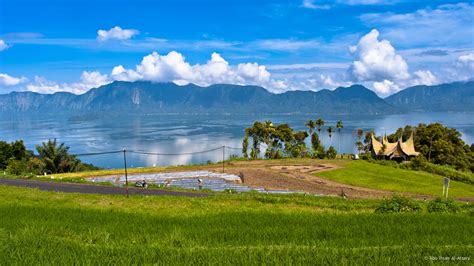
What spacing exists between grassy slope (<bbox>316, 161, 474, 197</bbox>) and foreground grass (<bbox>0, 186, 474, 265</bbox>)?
28499 mm

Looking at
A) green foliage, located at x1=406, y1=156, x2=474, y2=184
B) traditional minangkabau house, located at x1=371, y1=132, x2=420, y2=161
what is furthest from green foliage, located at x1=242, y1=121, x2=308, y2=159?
green foliage, located at x1=406, y1=156, x2=474, y2=184

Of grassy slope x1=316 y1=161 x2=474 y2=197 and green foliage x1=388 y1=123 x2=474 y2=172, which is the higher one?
green foliage x1=388 y1=123 x2=474 y2=172

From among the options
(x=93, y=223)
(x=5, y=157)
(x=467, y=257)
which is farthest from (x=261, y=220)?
(x=5, y=157)

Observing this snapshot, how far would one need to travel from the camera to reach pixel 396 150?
63.9 m

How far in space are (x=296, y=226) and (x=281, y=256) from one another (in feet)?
10.8

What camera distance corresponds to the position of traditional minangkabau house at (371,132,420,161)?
62.5 meters

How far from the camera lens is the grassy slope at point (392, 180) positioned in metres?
35.7

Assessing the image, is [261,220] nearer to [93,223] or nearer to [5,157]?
[93,223]

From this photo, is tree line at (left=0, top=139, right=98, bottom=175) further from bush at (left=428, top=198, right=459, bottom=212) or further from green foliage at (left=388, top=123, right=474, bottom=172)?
green foliage at (left=388, top=123, right=474, bottom=172)

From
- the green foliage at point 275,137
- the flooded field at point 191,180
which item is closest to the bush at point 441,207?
the flooded field at point 191,180

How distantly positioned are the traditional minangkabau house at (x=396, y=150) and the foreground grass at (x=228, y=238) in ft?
187

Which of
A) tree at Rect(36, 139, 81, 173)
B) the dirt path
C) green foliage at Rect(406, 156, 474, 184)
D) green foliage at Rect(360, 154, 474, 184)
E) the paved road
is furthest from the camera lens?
tree at Rect(36, 139, 81, 173)

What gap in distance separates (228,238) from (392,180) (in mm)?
36370

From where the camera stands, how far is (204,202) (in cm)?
1577
